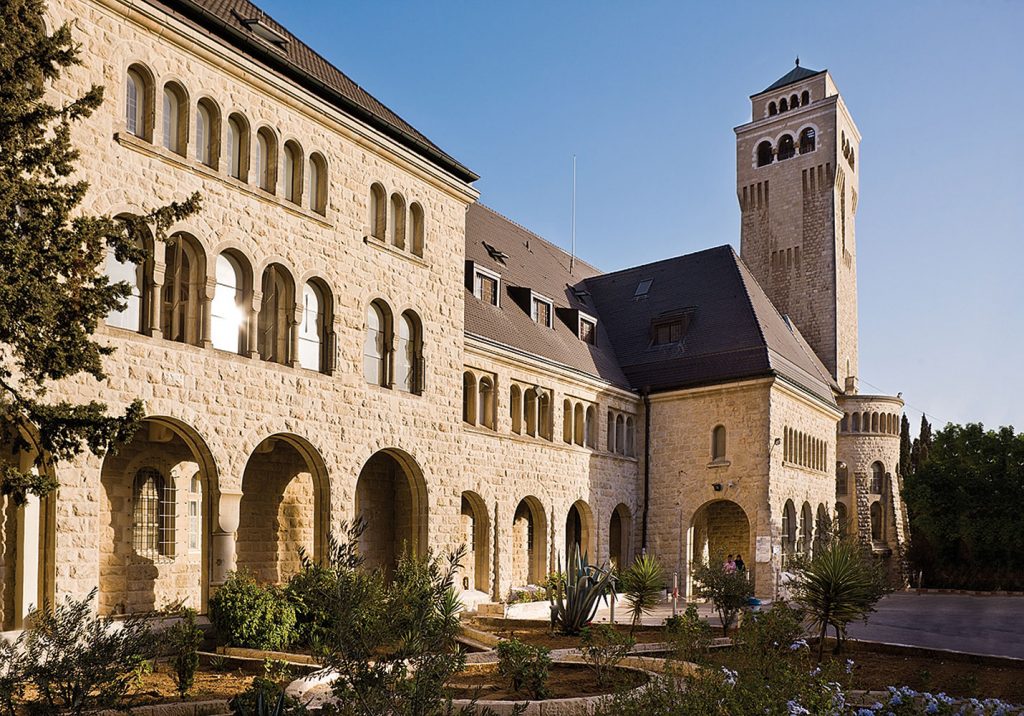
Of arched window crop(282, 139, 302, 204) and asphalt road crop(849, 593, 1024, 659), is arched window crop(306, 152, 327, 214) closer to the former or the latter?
arched window crop(282, 139, 302, 204)

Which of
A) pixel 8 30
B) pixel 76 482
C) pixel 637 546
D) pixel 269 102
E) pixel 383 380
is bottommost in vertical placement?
pixel 637 546

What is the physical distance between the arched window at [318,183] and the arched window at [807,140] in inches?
1444

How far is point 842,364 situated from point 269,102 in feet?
116

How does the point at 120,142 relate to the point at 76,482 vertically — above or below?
above

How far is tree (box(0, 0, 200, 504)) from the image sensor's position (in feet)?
30.9

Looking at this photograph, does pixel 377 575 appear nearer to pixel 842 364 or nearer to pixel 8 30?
pixel 8 30

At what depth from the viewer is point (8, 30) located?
966cm

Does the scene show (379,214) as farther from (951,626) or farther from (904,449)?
(904,449)

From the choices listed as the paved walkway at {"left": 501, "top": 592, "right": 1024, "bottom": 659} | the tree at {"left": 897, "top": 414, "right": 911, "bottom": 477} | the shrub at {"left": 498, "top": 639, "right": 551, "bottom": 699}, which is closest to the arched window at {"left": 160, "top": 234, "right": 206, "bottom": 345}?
the shrub at {"left": 498, "top": 639, "right": 551, "bottom": 699}

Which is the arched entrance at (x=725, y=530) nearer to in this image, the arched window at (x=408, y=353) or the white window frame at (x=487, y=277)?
the white window frame at (x=487, y=277)

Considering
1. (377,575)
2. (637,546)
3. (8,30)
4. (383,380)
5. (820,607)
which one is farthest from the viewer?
(637,546)

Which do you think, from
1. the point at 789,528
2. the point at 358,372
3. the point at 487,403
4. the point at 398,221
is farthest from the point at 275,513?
the point at 789,528

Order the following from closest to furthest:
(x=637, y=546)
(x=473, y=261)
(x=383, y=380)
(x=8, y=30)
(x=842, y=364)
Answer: (x=8, y=30) → (x=383, y=380) → (x=473, y=261) → (x=637, y=546) → (x=842, y=364)

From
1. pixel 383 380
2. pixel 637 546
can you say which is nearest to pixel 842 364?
pixel 637 546
